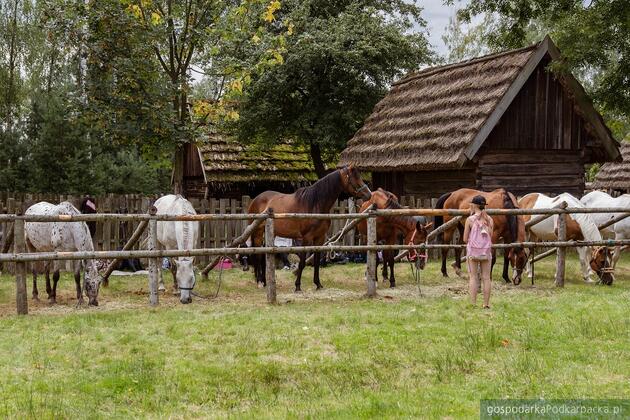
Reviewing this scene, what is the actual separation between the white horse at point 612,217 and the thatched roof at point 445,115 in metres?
2.90

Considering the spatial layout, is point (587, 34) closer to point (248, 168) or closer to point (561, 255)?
point (561, 255)

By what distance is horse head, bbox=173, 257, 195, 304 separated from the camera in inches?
428

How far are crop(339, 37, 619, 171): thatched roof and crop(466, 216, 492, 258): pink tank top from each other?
7.37 m

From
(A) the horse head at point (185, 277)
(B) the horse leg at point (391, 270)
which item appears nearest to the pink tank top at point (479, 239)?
(B) the horse leg at point (391, 270)

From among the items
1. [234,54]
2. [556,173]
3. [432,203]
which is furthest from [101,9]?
[556,173]

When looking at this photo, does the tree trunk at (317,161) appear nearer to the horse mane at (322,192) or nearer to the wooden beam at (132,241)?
the horse mane at (322,192)

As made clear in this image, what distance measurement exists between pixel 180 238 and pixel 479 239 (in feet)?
14.9

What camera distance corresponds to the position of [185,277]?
432 inches

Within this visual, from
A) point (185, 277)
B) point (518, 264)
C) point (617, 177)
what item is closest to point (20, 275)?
point (185, 277)

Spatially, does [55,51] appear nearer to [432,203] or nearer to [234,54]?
[234,54]

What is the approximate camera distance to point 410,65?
77.4 ft

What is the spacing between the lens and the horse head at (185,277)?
10875mm

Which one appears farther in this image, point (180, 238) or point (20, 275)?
point (180, 238)

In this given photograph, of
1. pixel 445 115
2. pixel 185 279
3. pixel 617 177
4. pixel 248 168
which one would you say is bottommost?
pixel 185 279
